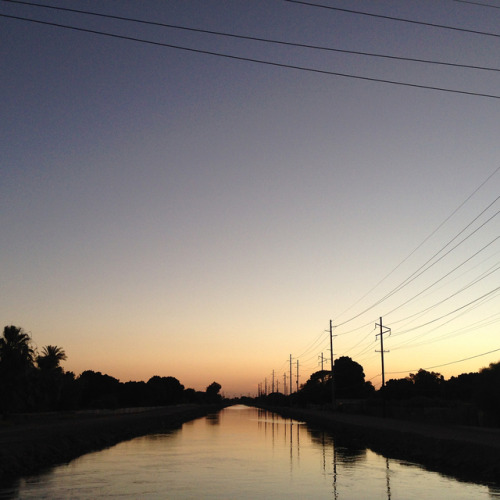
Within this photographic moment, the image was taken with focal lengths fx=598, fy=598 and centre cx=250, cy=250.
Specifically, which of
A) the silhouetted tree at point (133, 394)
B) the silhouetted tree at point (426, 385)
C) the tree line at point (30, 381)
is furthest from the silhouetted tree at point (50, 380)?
the silhouetted tree at point (426, 385)

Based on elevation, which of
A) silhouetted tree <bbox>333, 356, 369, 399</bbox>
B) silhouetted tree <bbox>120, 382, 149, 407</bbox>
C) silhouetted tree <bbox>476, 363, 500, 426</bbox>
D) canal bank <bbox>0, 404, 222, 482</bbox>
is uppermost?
silhouetted tree <bbox>333, 356, 369, 399</bbox>

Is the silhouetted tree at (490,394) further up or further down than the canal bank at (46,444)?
further up

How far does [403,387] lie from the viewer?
160 metres

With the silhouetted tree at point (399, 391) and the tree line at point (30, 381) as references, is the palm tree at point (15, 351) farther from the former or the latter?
the silhouetted tree at point (399, 391)

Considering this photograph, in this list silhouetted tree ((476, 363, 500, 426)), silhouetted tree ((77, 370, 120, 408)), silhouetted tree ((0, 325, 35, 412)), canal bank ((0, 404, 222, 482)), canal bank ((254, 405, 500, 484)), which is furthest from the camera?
silhouetted tree ((77, 370, 120, 408))

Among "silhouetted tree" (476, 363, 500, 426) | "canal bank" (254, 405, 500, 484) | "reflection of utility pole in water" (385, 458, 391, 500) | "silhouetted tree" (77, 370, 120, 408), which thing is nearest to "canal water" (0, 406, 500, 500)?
"reflection of utility pole in water" (385, 458, 391, 500)

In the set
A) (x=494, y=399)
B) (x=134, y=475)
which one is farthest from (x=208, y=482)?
(x=494, y=399)

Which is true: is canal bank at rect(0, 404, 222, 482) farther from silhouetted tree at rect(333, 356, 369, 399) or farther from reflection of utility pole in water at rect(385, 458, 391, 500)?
silhouetted tree at rect(333, 356, 369, 399)

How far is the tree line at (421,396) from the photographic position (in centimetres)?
5556

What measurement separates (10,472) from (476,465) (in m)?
22.9

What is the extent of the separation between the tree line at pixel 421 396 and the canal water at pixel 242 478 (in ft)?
58.8

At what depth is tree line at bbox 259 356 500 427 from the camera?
55.6m

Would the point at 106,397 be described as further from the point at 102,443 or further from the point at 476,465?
the point at 476,465

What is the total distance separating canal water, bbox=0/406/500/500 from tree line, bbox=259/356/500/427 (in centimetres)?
1792
